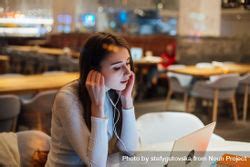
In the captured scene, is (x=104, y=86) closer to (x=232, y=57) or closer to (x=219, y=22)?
(x=232, y=57)

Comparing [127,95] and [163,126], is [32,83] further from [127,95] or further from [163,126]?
[127,95]

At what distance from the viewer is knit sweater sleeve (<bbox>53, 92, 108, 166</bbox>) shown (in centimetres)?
155

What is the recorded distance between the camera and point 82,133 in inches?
62.0

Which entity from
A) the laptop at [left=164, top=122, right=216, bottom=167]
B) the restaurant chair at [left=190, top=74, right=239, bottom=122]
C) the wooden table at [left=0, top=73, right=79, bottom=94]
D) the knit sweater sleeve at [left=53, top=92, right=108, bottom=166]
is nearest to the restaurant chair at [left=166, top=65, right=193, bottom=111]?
the restaurant chair at [left=190, top=74, right=239, bottom=122]

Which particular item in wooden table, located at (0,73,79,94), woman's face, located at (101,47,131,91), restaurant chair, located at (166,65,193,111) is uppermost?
woman's face, located at (101,47,131,91)

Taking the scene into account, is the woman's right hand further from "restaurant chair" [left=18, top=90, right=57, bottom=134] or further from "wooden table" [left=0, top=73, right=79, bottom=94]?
"wooden table" [left=0, top=73, right=79, bottom=94]

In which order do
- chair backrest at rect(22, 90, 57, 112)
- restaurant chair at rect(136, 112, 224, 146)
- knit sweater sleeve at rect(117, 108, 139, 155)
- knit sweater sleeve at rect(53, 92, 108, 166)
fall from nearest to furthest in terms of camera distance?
knit sweater sleeve at rect(53, 92, 108, 166) → knit sweater sleeve at rect(117, 108, 139, 155) → restaurant chair at rect(136, 112, 224, 146) → chair backrest at rect(22, 90, 57, 112)

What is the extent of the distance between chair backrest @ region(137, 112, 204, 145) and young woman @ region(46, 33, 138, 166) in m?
0.51

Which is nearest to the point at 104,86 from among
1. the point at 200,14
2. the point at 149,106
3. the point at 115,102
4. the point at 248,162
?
the point at 115,102

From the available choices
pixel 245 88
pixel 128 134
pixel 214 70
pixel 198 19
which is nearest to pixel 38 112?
pixel 128 134

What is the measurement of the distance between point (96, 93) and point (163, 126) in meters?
0.86

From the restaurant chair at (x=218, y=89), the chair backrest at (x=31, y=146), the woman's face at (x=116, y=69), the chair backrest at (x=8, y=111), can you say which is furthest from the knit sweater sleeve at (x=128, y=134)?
the restaurant chair at (x=218, y=89)

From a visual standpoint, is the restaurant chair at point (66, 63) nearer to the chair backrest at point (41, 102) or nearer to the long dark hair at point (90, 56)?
the chair backrest at point (41, 102)

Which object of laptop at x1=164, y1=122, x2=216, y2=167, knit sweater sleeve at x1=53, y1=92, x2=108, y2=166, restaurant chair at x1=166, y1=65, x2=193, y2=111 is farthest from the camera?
restaurant chair at x1=166, y1=65, x2=193, y2=111
